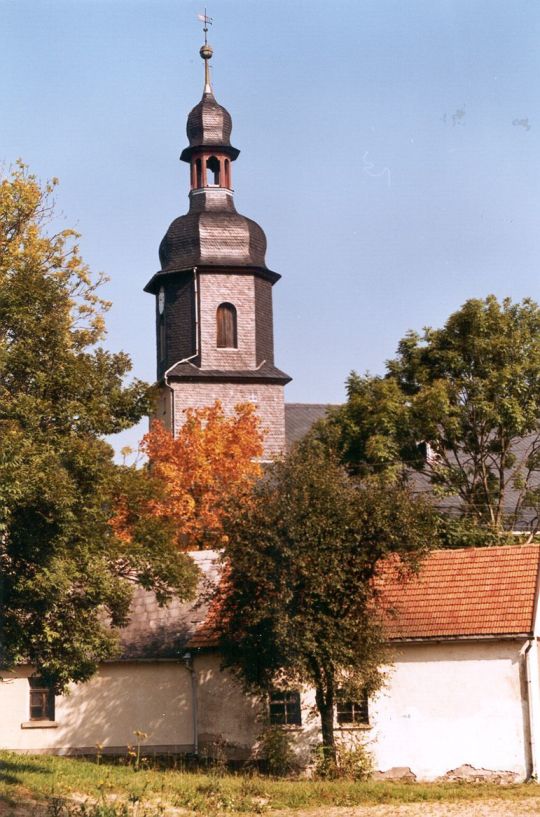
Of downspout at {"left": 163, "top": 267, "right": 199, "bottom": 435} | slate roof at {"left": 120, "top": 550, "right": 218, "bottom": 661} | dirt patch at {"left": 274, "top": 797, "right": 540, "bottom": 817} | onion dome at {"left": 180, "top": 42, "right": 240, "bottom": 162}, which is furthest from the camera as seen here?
onion dome at {"left": 180, "top": 42, "right": 240, "bottom": 162}

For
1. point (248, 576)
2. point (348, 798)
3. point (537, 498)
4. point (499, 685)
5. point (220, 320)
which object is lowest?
point (348, 798)

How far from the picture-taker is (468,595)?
92.6 ft

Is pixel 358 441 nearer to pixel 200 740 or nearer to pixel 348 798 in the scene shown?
pixel 200 740

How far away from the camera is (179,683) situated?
30438mm

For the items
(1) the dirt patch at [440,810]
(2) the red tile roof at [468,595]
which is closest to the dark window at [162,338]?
(2) the red tile roof at [468,595]

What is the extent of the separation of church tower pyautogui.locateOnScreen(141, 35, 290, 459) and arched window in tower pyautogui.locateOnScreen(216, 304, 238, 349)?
4cm

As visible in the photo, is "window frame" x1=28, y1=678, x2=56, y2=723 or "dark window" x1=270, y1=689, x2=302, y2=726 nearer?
"dark window" x1=270, y1=689, x2=302, y2=726

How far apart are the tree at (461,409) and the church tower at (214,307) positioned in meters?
14.8

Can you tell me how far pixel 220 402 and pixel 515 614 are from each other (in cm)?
3216

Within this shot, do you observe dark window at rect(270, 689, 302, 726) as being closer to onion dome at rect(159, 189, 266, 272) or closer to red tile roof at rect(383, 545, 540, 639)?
red tile roof at rect(383, 545, 540, 639)

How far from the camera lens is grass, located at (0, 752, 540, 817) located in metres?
21.3

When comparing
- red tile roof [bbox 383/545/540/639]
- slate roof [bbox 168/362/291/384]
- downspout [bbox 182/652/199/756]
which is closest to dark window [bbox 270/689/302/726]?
downspout [bbox 182/652/199/756]

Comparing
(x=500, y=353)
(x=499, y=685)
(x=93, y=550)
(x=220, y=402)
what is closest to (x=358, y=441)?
(x=500, y=353)

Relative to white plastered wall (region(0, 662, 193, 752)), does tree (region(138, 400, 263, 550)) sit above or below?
above
